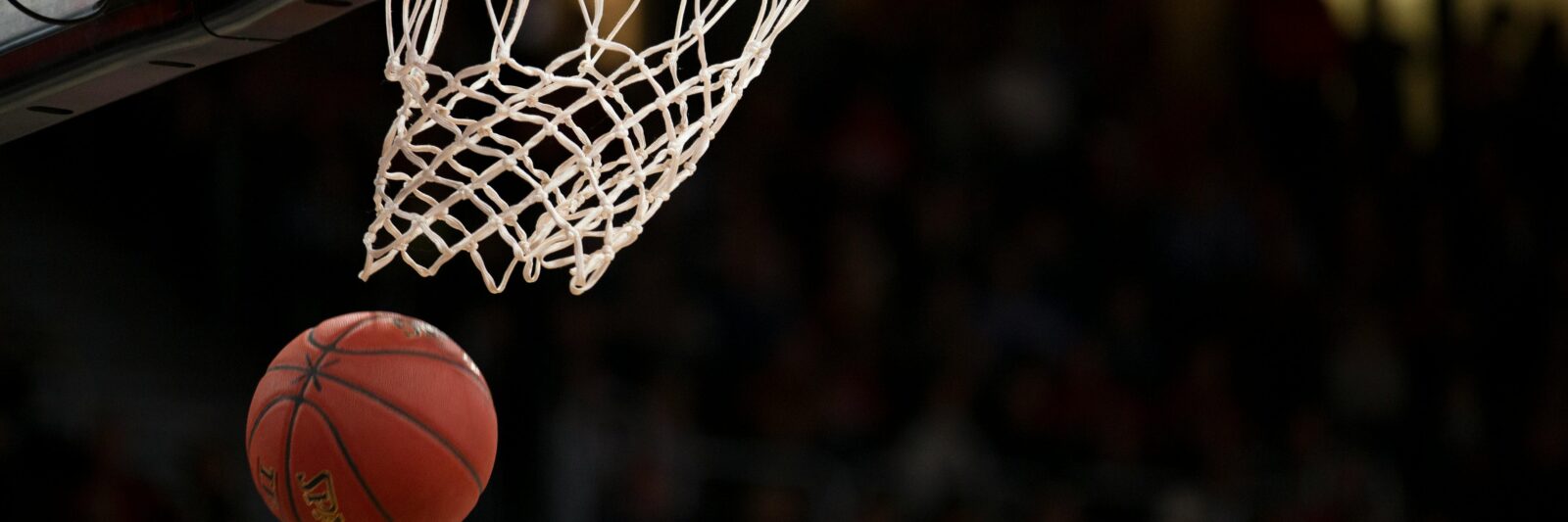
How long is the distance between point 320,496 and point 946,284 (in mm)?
3494

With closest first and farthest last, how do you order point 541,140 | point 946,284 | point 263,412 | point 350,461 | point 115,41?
point 115,41
point 350,461
point 263,412
point 541,140
point 946,284

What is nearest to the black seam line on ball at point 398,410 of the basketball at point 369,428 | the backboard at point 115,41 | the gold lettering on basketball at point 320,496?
the basketball at point 369,428

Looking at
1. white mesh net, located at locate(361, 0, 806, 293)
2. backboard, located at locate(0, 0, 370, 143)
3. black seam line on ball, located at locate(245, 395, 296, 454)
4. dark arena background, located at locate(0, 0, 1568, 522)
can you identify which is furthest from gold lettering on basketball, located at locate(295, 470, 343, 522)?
dark arena background, located at locate(0, 0, 1568, 522)

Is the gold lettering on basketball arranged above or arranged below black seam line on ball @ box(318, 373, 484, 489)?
below

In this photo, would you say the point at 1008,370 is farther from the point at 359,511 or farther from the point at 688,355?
the point at 359,511

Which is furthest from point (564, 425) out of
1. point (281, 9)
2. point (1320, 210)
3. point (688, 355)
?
point (281, 9)

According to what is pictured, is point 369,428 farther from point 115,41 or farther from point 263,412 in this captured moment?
point 115,41

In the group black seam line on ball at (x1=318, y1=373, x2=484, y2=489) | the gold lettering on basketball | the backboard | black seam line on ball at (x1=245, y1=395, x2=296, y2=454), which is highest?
the backboard

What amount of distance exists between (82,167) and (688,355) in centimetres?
186

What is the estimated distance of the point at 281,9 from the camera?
2252mm

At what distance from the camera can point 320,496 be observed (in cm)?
255

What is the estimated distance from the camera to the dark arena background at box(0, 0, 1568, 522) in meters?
5.29

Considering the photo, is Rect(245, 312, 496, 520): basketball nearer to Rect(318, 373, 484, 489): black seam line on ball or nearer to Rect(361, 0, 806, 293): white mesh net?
Rect(318, 373, 484, 489): black seam line on ball

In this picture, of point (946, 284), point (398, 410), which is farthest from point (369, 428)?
point (946, 284)
